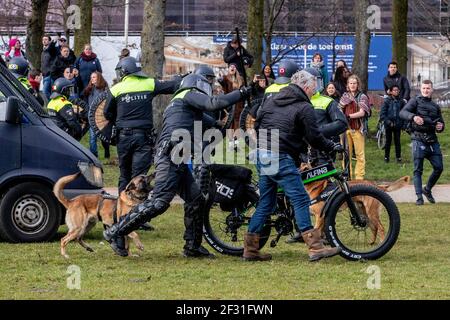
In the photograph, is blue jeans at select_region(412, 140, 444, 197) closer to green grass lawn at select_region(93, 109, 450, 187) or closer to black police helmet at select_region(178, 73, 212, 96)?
green grass lawn at select_region(93, 109, 450, 187)

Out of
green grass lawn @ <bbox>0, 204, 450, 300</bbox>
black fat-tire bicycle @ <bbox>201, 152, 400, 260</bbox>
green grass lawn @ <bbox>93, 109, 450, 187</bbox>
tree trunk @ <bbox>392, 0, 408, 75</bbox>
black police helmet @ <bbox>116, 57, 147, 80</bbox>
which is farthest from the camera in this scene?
tree trunk @ <bbox>392, 0, 408, 75</bbox>

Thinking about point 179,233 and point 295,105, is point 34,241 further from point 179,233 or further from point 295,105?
point 295,105

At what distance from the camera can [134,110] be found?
558 inches

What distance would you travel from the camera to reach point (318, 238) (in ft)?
38.7

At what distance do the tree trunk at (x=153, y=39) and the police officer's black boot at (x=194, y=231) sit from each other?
972 cm

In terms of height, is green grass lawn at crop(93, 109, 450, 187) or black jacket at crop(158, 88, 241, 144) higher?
black jacket at crop(158, 88, 241, 144)

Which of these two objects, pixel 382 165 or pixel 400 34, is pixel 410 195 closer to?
pixel 382 165

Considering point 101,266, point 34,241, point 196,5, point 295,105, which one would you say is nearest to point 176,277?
point 101,266

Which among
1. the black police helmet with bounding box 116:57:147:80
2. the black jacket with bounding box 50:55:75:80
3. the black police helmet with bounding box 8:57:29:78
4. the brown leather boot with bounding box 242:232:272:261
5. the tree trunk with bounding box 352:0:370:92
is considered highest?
the tree trunk with bounding box 352:0:370:92

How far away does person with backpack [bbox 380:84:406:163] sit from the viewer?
24438mm

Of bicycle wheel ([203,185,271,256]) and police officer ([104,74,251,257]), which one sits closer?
police officer ([104,74,251,257])

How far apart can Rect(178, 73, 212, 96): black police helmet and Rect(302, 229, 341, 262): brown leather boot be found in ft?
5.68

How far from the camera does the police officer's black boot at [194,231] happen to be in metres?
12.2

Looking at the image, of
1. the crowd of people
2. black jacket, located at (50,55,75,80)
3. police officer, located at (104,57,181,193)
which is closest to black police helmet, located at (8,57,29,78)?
the crowd of people
